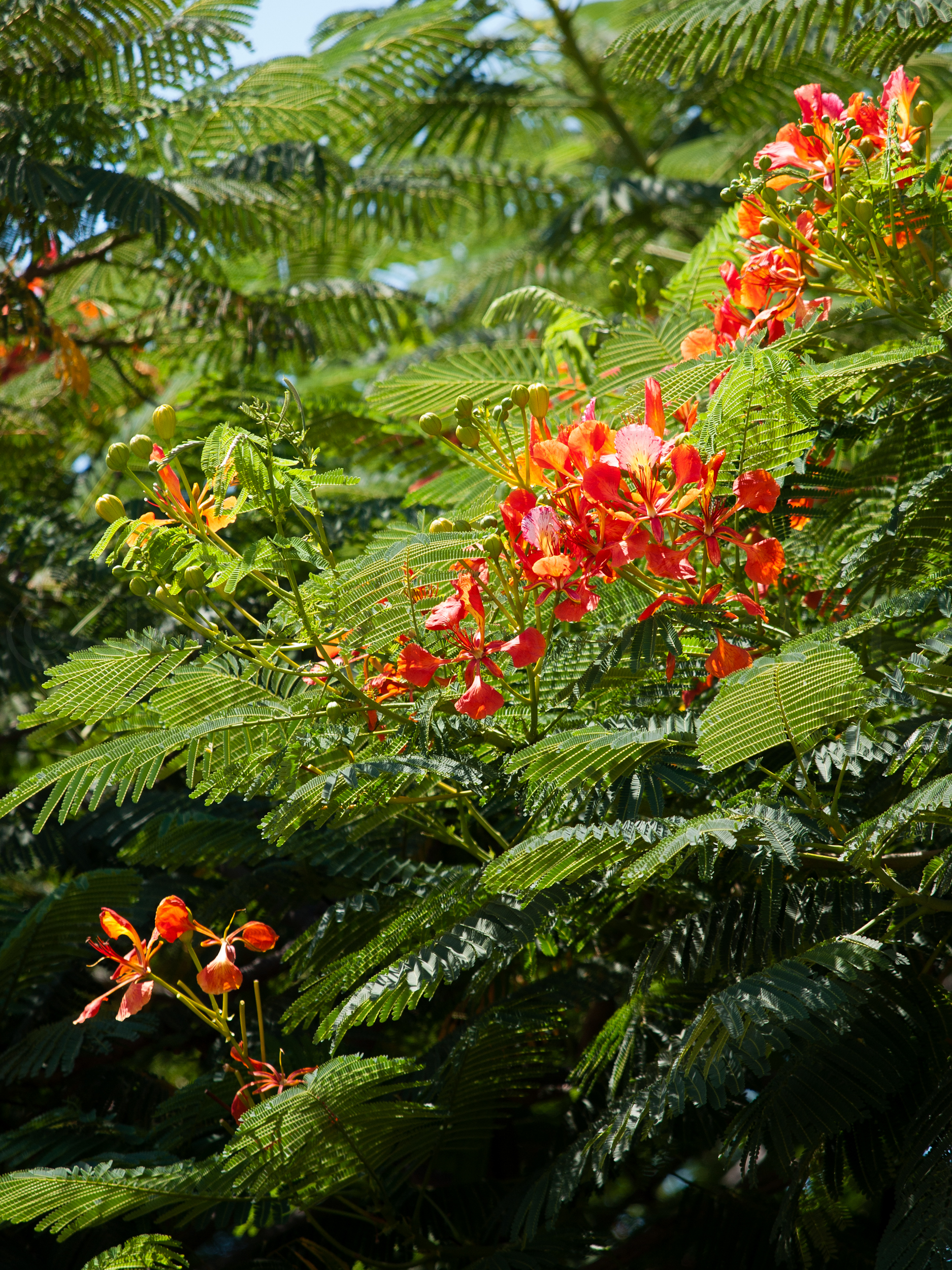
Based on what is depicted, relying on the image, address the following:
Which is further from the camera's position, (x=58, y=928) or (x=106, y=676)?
(x=58, y=928)

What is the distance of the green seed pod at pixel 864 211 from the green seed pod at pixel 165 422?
1.03 m

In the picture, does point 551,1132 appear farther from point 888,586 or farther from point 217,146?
point 217,146

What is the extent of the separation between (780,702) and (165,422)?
0.90 m

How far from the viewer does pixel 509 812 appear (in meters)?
2.09

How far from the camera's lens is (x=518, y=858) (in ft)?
4.61

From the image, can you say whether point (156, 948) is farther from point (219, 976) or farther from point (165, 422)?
point (165, 422)

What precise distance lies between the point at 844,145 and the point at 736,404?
1.64ft

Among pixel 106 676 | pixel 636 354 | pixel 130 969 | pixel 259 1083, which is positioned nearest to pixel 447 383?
pixel 636 354

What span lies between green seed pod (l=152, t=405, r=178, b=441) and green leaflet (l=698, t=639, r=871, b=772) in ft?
2.71

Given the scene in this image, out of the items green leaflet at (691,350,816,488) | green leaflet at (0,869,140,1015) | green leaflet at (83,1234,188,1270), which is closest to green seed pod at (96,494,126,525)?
green leaflet at (691,350,816,488)

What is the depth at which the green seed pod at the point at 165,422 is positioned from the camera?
4.93ft

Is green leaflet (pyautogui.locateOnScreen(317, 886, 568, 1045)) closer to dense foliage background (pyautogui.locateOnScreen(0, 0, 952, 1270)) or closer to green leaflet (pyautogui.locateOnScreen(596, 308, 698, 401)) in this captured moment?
dense foliage background (pyautogui.locateOnScreen(0, 0, 952, 1270))

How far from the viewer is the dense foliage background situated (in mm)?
1469

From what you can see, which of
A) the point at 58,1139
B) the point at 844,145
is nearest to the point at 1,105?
the point at 844,145
